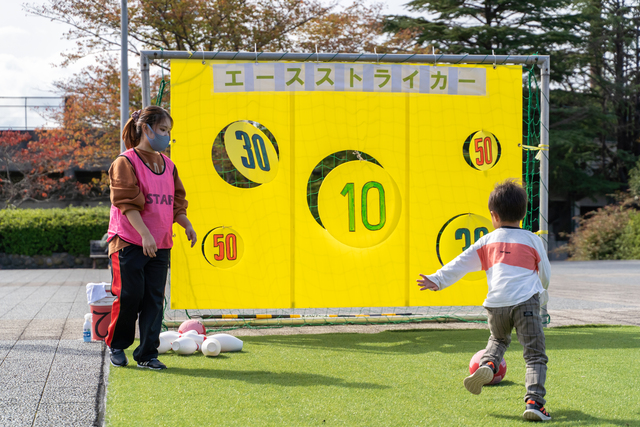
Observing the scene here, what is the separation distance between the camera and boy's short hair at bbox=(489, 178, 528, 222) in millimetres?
3086

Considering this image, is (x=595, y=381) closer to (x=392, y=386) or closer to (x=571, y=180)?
(x=392, y=386)

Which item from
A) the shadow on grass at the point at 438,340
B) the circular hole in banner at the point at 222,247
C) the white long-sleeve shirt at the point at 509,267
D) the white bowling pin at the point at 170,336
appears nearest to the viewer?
the white long-sleeve shirt at the point at 509,267

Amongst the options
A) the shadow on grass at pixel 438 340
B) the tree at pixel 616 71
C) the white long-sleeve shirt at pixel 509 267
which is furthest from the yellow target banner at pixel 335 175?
the tree at pixel 616 71

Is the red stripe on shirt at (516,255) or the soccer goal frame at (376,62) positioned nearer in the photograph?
the red stripe on shirt at (516,255)

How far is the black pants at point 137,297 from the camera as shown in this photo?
152 inches

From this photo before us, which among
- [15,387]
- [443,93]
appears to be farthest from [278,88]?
[15,387]

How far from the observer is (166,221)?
4.02 meters

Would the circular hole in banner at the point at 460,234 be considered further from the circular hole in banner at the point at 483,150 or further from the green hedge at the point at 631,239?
the green hedge at the point at 631,239

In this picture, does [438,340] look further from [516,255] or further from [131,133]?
[131,133]

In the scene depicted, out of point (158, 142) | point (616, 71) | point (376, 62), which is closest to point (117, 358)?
point (158, 142)

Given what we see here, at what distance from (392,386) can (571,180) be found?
80.2ft

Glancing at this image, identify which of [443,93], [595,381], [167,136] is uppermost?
[443,93]

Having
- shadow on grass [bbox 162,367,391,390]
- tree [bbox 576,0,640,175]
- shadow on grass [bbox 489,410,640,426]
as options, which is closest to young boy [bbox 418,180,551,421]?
shadow on grass [bbox 489,410,640,426]

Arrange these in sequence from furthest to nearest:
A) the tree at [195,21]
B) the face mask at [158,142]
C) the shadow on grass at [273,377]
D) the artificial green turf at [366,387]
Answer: the tree at [195,21] → the face mask at [158,142] → the shadow on grass at [273,377] → the artificial green turf at [366,387]
